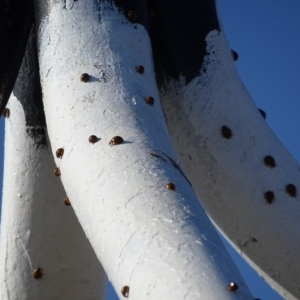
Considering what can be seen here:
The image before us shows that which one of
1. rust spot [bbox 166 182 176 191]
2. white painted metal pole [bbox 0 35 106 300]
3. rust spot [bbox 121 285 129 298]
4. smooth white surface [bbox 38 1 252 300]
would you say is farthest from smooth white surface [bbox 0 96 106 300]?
rust spot [bbox 121 285 129 298]

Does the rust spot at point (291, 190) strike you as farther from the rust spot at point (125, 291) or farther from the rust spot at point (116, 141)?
the rust spot at point (125, 291)

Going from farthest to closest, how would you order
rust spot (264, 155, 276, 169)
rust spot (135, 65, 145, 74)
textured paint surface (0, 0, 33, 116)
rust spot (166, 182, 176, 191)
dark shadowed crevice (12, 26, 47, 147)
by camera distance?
dark shadowed crevice (12, 26, 47, 147) → textured paint surface (0, 0, 33, 116) → rust spot (264, 155, 276, 169) → rust spot (135, 65, 145, 74) → rust spot (166, 182, 176, 191)

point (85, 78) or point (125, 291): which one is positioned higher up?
point (85, 78)

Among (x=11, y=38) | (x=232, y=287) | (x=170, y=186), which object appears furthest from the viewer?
(x=11, y=38)

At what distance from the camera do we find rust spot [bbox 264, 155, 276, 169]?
3211mm

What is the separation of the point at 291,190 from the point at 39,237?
2.65 ft

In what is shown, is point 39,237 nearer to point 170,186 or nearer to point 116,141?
point 116,141

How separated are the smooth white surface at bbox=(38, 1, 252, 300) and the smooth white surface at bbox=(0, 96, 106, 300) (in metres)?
0.42

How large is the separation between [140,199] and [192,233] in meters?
0.19

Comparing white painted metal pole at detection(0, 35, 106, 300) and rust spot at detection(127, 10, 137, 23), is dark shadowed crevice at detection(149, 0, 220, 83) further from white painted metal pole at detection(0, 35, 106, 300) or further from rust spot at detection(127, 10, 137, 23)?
white painted metal pole at detection(0, 35, 106, 300)

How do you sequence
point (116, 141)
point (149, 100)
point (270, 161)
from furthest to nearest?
point (270, 161) → point (149, 100) → point (116, 141)

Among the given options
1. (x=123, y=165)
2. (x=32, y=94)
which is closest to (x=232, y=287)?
(x=123, y=165)

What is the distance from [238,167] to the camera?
3236 millimetres

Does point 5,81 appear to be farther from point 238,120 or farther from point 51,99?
point 238,120
